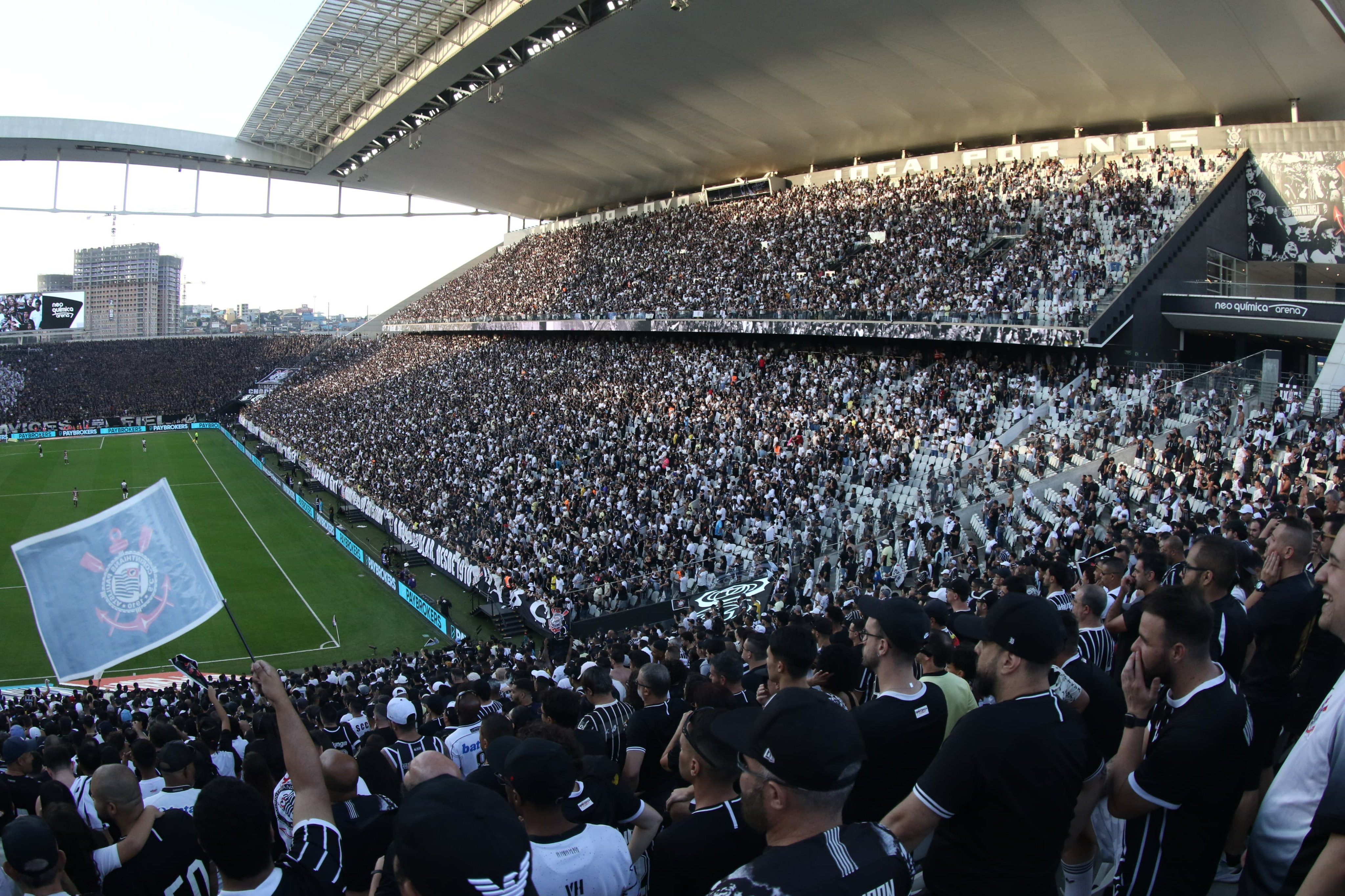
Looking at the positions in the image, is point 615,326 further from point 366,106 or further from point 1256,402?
point 1256,402

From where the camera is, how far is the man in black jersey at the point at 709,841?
311cm

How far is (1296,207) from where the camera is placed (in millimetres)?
27172

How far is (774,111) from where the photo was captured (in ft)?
120

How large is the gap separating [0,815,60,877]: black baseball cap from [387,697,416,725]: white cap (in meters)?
2.70

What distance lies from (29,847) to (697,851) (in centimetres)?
252

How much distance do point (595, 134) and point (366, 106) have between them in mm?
10681

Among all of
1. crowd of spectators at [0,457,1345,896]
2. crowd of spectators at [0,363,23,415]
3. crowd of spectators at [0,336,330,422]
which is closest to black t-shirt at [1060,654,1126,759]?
crowd of spectators at [0,457,1345,896]

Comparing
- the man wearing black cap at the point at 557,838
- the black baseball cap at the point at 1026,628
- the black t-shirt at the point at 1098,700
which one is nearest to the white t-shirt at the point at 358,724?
the man wearing black cap at the point at 557,838

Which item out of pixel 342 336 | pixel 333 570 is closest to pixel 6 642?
pixel 333 570

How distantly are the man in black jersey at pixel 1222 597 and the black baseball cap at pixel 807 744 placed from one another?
3.16m

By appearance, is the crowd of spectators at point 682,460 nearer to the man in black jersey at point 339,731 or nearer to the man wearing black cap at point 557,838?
the man in black jersey at point 339,731

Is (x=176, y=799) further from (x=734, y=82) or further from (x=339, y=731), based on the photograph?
(x=734, y=82)

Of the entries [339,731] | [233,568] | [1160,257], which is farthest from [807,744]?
[233,568]

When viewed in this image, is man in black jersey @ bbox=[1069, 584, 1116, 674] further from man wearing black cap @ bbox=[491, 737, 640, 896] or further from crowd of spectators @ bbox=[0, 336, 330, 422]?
crowd of spectators @ bbox=[0, 336, 330, 422]
